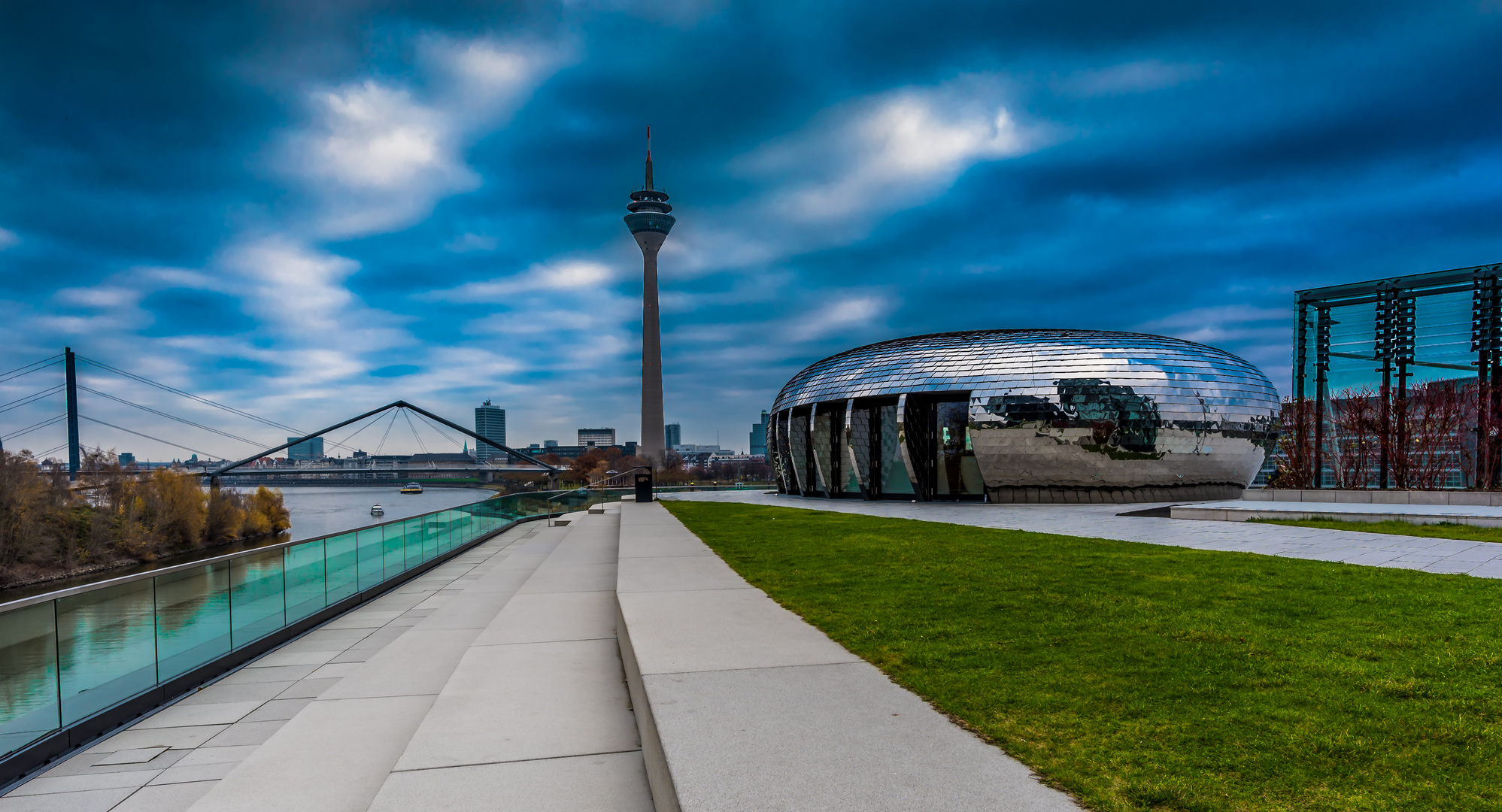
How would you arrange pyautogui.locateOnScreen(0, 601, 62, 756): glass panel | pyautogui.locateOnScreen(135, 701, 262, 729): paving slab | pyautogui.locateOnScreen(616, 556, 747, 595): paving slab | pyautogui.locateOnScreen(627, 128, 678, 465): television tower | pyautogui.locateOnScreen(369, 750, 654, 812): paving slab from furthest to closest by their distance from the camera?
pyautogui.locateOnScreen(627, 128, 678, 465): television tower → pyautogui.locateOnScreen(616, 556, 747, 595): paving slab → pyautogui.locateOnScreen(135, 701, 262, 729): paving slab → pyautogui.locateOnScreen(0, 601, 62, 756): glass panel → pyautogui.locateOnScreen(369, 750, 654, 812): paving slab

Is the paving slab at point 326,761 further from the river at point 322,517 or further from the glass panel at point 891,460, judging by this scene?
the glass panel at point 891,460

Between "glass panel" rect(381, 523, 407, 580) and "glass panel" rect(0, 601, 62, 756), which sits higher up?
"glass panel" rect(0, 601, 62, 756)

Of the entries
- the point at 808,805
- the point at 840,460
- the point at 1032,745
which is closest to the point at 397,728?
the point at 808,805

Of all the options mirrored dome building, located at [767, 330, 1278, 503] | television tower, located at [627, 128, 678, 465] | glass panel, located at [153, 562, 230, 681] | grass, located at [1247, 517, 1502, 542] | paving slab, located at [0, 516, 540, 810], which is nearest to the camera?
paving slab, located at [0, 516, 540, 810]

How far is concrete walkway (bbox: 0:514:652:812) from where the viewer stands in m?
4.47

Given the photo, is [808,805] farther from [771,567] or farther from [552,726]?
[771,567]

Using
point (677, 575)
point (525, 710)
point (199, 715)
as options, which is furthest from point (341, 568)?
point (525, 710)

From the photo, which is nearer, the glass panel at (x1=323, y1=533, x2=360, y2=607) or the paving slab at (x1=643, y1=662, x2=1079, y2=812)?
the paving slab at (x1=643, y1=662, x2=1079, y2=812)

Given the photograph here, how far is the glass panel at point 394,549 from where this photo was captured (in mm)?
13745

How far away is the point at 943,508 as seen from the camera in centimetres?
3003

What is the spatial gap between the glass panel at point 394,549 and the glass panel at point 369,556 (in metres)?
0.21

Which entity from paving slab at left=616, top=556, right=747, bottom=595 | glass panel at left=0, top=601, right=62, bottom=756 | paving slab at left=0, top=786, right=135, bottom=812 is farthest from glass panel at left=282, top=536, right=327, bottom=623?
paving slab at left=0, top=786, right=135, bottom=812

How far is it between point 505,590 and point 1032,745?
10.9 meters

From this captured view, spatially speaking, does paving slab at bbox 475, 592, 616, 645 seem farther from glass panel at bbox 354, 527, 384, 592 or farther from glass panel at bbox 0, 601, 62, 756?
glass panel at bbox 354, 527, 384, 592
